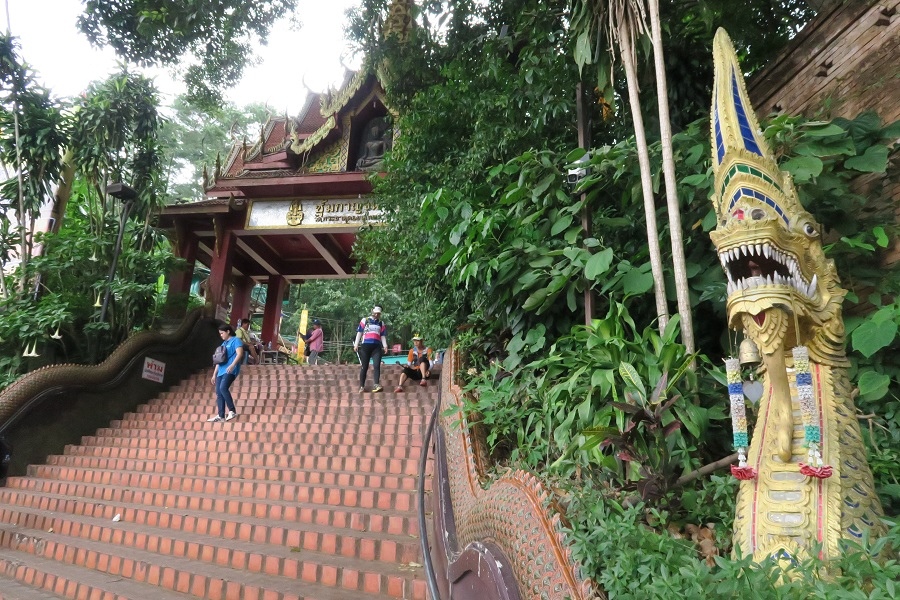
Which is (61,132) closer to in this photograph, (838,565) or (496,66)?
(496,66)

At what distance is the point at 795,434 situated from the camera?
1.78 metres

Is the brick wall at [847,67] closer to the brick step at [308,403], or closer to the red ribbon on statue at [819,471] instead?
the red ribbon on statue at [819,471]

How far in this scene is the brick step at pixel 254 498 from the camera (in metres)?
4.33

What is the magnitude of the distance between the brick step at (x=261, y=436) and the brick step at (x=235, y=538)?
1.58 meters

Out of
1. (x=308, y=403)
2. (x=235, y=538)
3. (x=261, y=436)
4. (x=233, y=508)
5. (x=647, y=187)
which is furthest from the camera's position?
(x=308, y=403)

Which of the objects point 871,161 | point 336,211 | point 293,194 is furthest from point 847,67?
point 293,194

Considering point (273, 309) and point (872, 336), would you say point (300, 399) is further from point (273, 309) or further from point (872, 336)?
point (273, 309)

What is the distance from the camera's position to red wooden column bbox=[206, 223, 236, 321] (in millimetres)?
11344

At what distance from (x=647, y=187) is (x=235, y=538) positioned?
3.87m

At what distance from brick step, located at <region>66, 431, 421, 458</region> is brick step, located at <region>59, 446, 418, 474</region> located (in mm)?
79

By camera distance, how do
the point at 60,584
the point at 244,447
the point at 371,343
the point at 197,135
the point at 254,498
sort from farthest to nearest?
1. the point at 197,135
2. the point at 371,343
3. the point at 244,447
4. the point at 254,498
5. the point at 60,584

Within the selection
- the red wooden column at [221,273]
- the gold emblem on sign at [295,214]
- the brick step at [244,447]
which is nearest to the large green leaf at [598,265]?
the brick step at [244,447]

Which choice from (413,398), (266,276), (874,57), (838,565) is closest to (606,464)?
(838,565)

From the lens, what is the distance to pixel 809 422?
1669 mm
